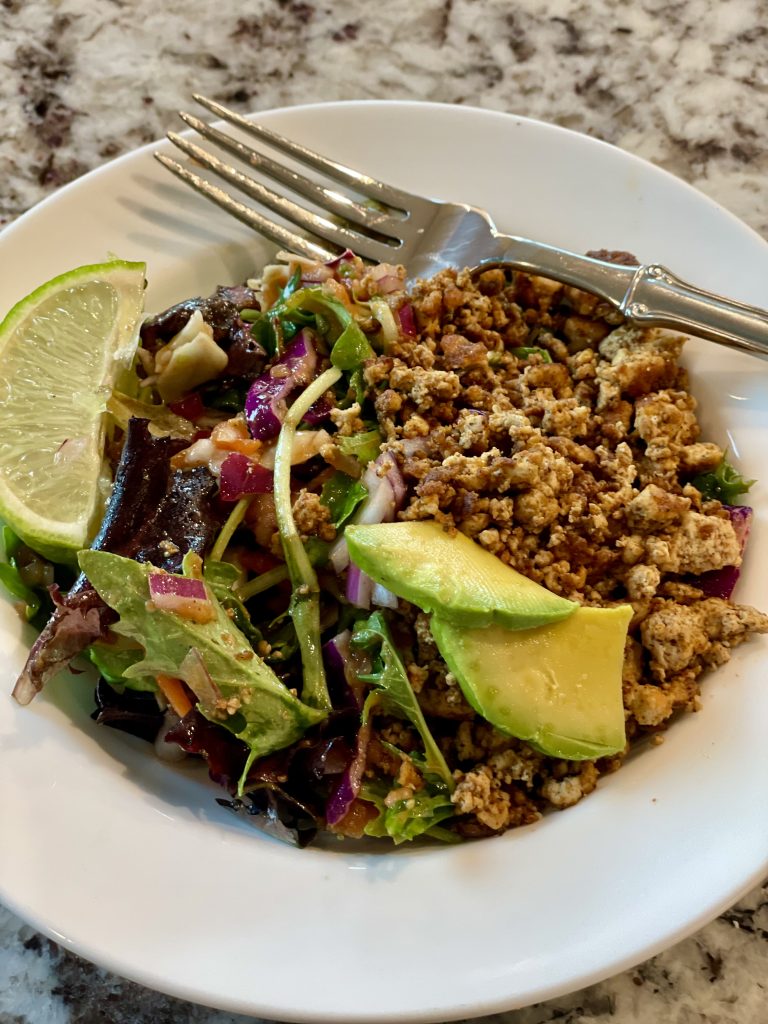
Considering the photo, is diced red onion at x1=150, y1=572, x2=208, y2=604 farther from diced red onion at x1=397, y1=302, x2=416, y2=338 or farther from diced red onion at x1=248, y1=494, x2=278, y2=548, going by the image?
diced red onion at x1=397, y1=302, x2=416, y2=338

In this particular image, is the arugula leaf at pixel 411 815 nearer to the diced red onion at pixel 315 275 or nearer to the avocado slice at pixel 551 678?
the avocado slice at pixel 551 678

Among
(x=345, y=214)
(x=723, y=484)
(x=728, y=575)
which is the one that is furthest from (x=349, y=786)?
(x=345, y=214)

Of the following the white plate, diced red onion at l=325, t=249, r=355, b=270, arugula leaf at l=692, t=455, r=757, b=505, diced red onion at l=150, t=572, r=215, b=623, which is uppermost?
diced red onion at l=325, t=249, r=355, b=270

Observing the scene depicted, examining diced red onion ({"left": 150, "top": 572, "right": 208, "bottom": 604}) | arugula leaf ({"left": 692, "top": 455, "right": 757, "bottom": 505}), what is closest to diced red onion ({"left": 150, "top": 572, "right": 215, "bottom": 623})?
diced red onion ({"left": 150, "top": 572, "right": 208, "bottom": 604})

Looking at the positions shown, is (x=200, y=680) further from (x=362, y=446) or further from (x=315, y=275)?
(x=315, y=275)

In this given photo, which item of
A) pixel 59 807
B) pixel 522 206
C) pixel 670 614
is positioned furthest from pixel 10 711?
pixel 522 206

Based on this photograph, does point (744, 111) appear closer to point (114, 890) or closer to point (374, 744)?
point (374, 744)

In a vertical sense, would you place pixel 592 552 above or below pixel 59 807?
above
